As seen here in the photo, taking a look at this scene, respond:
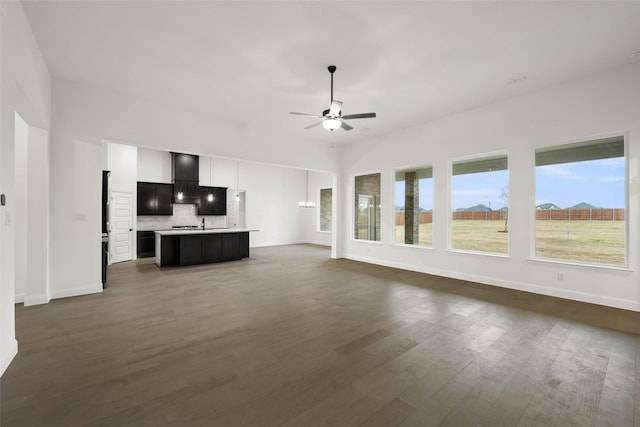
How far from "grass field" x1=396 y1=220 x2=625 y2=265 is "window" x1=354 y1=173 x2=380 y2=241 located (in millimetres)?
2514

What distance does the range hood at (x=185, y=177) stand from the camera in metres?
8.84

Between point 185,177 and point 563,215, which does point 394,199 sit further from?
point 185,177

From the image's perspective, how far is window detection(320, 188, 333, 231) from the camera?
11953 millimetres

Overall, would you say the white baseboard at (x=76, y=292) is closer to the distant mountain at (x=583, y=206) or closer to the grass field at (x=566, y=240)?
the grass field at (x=566, y=240)

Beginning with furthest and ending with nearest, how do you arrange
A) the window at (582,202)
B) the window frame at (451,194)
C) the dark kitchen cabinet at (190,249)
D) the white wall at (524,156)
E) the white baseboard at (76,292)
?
the dark kitchen cabinet at (190,249) < the window frame at (451,194) < the white baseboard at (76,292) < the window at (582,202) < the white wall at (524,156)

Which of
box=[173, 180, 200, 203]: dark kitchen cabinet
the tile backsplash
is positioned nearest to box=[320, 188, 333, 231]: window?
the tile backsplash

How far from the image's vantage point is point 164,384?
2.16 meters

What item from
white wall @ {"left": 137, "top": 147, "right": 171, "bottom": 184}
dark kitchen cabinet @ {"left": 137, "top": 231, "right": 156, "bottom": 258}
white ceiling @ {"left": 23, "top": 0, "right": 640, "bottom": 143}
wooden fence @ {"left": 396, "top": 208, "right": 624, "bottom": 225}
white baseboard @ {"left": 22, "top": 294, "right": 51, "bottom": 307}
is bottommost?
white baseboard @ {"left": 22, "top": 294, "right": 51, "bottom": 307}

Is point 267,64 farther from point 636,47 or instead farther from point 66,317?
point 636,47

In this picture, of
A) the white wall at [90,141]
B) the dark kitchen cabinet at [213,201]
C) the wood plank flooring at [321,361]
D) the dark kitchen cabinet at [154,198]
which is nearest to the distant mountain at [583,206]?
the wood plank flooring at [321,361]

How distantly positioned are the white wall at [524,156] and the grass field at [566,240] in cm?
22

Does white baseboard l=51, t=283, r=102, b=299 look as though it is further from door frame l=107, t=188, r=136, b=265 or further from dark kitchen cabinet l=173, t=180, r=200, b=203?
dark kitchen cabinet l=173, t=180, r=200, b=203

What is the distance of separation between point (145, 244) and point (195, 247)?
2.47 meters

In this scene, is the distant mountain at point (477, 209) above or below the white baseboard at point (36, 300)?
above
